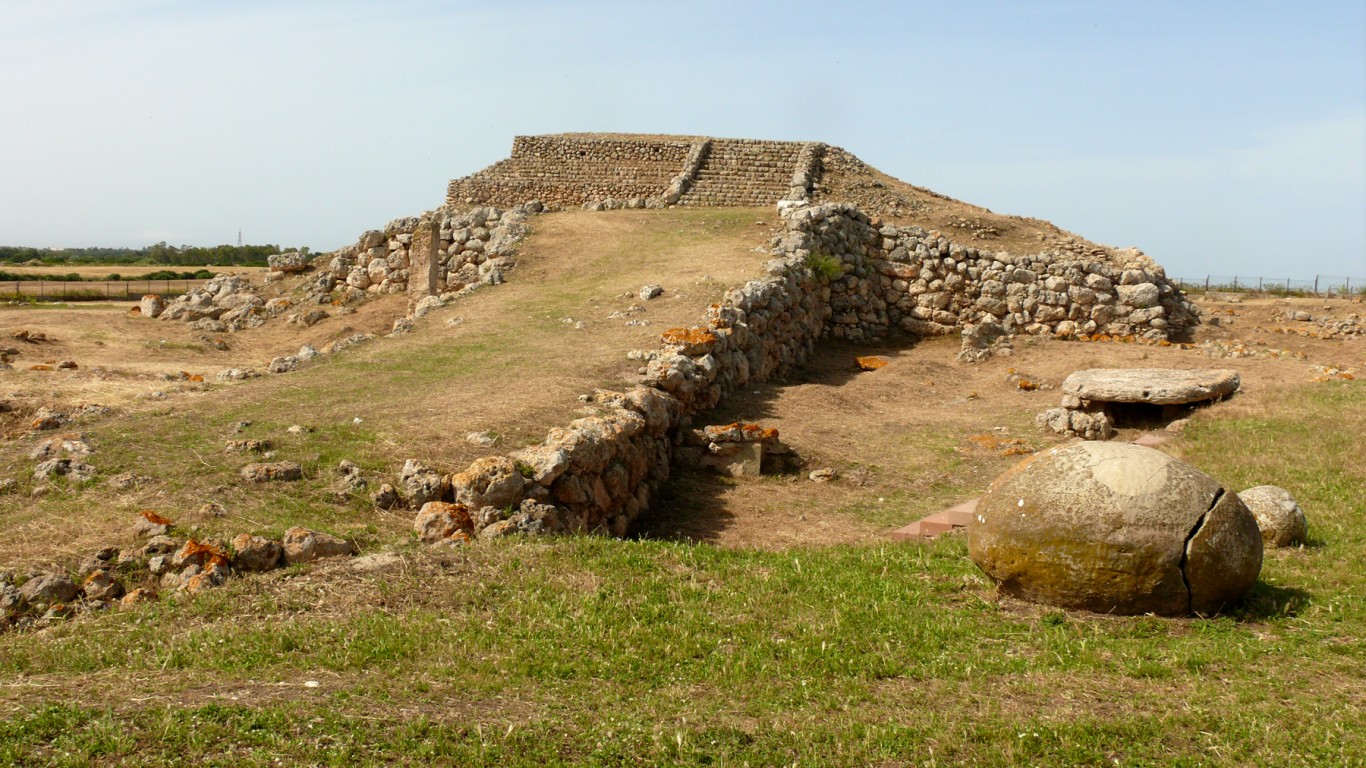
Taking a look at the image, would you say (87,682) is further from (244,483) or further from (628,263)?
(628,263)

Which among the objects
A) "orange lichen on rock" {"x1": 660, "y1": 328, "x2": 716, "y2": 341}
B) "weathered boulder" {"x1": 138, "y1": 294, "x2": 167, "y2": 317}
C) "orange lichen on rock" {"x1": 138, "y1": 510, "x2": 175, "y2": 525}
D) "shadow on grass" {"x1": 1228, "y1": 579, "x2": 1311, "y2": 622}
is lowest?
"shadow on grass" {"x1": 1228, "y1": 579, "x2": 1311, "y2": 622}

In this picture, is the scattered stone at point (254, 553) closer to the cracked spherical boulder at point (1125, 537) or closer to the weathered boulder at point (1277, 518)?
the cracked spherical boulder at point (1125, 537)

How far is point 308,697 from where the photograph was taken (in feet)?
18.0

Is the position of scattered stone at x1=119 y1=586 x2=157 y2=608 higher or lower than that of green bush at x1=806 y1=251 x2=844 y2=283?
lower

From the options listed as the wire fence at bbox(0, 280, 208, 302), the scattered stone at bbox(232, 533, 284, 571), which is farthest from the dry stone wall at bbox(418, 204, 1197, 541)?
the wire fence at bbox(0, 280, 208, 302)

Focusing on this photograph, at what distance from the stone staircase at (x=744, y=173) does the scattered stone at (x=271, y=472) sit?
1904 centimetres

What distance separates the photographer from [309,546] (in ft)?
25.4

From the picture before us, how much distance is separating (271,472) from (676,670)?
15.2 ft

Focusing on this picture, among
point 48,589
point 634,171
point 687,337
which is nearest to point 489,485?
point 48,589

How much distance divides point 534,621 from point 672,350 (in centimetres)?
809

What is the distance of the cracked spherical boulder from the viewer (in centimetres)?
666

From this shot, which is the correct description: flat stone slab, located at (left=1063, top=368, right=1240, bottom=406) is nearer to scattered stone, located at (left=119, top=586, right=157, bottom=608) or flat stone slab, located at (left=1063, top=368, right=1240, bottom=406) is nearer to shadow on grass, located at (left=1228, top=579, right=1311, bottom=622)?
shadow on grass, located at (left=1228, top=579, right=1311, bottom=622)

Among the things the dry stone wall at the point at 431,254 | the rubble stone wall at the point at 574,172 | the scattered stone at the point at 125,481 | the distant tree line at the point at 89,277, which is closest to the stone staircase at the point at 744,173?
the rubble stone wall at the point at 574,172

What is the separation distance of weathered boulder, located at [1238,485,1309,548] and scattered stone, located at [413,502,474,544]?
20.9ft
